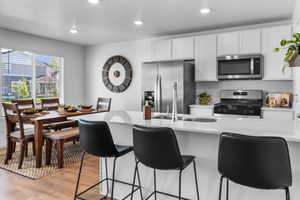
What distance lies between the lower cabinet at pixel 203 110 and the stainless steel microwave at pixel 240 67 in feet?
1.95

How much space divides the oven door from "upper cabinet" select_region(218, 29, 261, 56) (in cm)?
14

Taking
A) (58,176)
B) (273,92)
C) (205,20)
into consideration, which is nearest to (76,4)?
(205,20)

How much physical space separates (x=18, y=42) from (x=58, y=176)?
10.7ft

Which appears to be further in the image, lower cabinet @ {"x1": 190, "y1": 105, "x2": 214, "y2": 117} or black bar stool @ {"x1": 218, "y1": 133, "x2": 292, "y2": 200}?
lower cabinet @ {"x1": 190, "y1": 105, "x2": 214, "y2": 117}

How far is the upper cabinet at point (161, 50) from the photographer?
184 inches

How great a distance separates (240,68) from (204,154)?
2.57 m

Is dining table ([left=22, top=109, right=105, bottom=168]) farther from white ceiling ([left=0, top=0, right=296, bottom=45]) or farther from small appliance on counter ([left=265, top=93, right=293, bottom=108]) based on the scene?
small appliance on counter ([left=265, top=93, right=293, bottom=108])

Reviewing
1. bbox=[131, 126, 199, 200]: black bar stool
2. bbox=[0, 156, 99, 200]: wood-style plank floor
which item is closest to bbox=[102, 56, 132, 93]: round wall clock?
bbox=[0, 156, 99, 200]: wood-style plank floor

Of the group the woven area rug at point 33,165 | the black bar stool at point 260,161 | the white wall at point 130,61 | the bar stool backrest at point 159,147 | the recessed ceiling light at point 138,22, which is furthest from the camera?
the white wall at point 130,61

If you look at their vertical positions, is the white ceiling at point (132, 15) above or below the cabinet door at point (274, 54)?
above

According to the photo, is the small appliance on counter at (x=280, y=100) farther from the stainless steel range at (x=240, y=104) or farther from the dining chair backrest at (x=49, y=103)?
the dining chair backrest at (x=49, y=103)

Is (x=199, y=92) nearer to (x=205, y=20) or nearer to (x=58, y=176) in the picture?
(x=205, y=20)

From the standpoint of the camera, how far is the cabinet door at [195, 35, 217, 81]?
4230 millimetres

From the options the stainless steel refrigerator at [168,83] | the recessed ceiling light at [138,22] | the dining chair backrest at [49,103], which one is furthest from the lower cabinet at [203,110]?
the dining chair backrest at [49,103]
